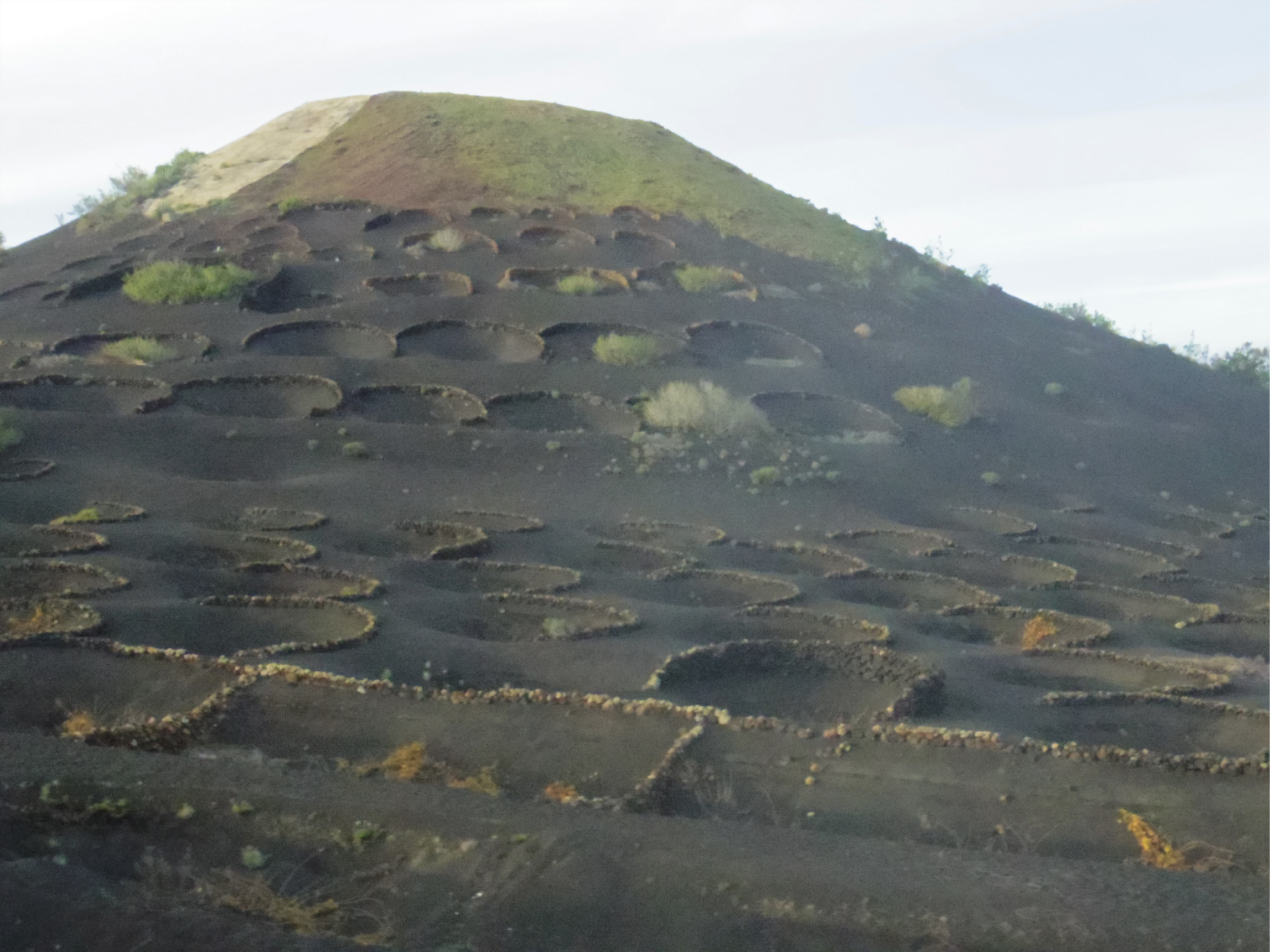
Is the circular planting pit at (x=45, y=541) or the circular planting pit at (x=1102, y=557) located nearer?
the circular planting pit at (x=45, y=541)

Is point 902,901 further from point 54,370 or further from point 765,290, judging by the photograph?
point 765,290

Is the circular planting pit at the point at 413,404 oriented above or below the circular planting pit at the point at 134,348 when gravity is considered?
below

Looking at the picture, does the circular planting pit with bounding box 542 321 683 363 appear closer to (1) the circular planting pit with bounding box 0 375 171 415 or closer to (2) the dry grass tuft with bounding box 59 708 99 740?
(1) the circular planting pit with bounding box 0 375 171 415

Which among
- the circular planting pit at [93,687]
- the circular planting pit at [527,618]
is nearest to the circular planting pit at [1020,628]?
the circular planting pit at [527,618]

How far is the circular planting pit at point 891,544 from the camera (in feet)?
61.0

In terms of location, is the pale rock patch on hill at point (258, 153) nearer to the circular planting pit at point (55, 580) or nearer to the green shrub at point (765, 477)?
the green shrub at point (765, 477)

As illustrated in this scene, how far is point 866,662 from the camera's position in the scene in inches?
500

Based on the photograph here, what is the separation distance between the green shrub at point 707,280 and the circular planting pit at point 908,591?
15.4 m

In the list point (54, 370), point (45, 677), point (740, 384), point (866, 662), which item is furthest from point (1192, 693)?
point (54, 370)

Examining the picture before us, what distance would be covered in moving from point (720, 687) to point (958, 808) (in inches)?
158

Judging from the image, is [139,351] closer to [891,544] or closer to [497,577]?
[497,577]

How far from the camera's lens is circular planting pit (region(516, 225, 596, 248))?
110ft

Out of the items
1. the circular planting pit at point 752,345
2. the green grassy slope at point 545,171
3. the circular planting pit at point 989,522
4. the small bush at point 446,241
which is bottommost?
the circular planting pit at point 989,522

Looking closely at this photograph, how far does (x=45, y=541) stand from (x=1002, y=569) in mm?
14394
